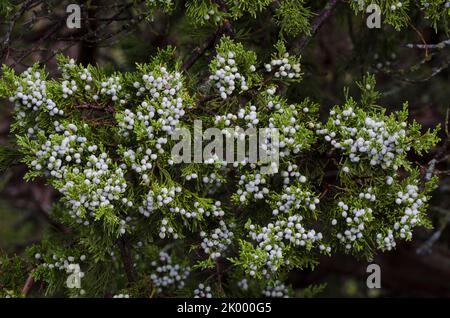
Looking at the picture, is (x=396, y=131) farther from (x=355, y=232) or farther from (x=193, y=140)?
(x=193, y=140)

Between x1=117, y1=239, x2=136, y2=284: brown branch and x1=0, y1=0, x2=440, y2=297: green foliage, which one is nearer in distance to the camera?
x1=0, y1=0, x2=440, y2=297: green foliage

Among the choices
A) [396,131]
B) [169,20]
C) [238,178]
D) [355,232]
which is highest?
[169,20]

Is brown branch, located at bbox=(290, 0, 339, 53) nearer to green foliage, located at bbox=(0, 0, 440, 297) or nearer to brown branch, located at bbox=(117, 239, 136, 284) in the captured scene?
green foliage, located at bbox=(0, 0, 440, 297)

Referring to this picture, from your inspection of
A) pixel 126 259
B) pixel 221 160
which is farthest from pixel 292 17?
pixel 126 259

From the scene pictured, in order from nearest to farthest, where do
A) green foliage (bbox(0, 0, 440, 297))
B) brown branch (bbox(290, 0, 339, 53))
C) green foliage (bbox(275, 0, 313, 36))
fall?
green foliage (bbox(0, 0, 440, 297))
green foliage (bbox(275, 0, 313, 36))
brown branch (bbox(290, 0, 339, 53))

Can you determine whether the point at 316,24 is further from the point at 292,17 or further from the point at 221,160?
the point at 221,160

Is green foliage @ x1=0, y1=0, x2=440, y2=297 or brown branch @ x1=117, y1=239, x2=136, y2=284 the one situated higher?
green foliage @ x1=0, y1=0, x2=440, y2=297

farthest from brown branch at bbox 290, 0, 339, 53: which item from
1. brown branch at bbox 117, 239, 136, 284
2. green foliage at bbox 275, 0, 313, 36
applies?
brown branch at bbox 117, 239, 136, 284

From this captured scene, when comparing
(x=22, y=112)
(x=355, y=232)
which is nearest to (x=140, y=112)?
(x=22, y=112)

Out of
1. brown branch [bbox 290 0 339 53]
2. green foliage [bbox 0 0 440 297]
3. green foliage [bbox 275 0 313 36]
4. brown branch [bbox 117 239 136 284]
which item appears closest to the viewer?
green foliage [bbox 0 0 440 297]

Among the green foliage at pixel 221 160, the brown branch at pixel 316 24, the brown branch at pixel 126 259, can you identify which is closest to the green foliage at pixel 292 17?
the green foliage at pixel 221 160

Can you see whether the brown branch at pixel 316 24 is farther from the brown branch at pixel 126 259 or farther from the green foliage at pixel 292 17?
the brown branch at pixel 126 259

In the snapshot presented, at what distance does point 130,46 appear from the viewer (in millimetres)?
3400
